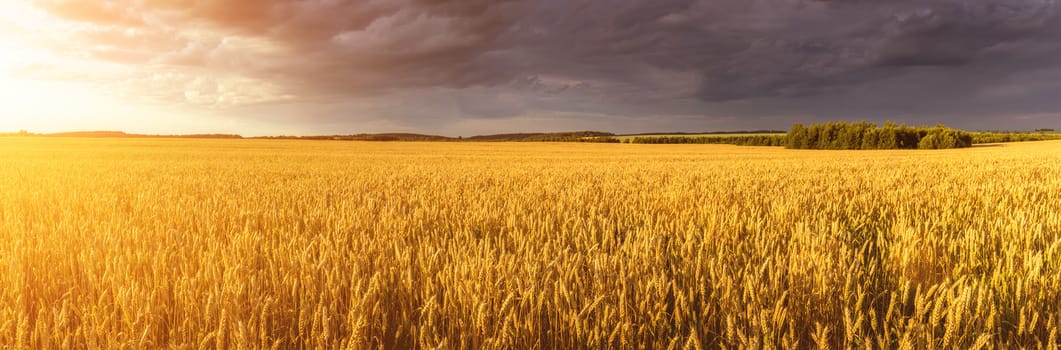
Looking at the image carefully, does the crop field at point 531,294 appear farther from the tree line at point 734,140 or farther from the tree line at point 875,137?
the tree line at point 734,140

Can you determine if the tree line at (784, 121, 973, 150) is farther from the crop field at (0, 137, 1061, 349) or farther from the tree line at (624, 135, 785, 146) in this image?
the crop field at (0, 137, 1061, 349)

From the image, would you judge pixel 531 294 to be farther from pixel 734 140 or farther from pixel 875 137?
pixel 734 140

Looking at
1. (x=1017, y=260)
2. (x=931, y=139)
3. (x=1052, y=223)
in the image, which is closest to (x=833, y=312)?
(x=1017, y=260)

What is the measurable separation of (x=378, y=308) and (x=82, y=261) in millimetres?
2339

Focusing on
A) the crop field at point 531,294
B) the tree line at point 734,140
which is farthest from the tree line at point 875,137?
the crop field at point 531,294

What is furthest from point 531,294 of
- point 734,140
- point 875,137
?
point 734,140

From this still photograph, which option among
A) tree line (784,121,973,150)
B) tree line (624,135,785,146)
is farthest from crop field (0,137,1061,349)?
tree line (624,135,785,146)

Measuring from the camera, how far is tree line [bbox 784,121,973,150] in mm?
73250

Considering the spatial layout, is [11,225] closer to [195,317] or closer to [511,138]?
[195,317]

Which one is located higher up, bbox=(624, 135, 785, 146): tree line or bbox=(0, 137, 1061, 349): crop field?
bbox=(0, 137, 1061, 349): crop field

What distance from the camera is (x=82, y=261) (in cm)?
349

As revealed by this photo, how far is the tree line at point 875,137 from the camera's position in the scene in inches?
2884

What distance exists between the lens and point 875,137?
7550 centimetres

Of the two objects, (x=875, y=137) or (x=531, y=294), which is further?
(x=875, y=137)
